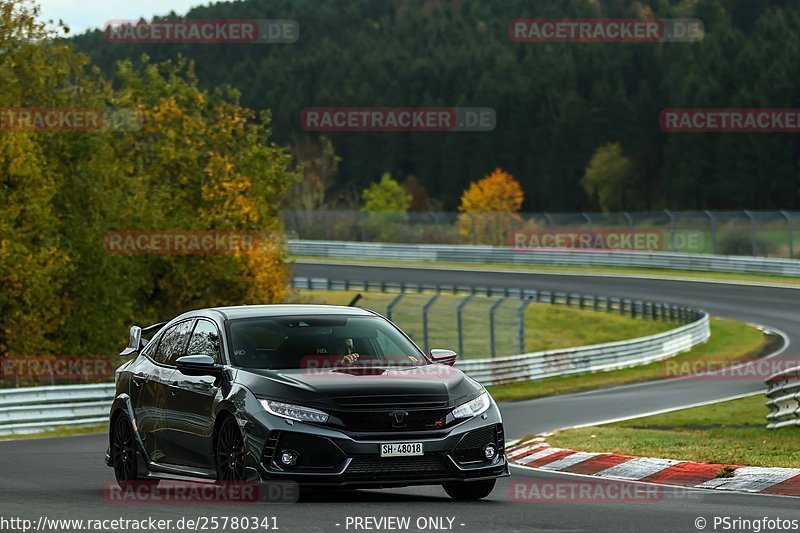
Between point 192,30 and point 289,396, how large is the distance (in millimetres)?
156970

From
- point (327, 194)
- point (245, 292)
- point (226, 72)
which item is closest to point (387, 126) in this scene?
point (327, 194)

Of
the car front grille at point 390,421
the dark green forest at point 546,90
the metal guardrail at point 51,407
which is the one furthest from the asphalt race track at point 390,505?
the dark green forest at point 546,90

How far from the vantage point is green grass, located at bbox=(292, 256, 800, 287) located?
57.6 meters

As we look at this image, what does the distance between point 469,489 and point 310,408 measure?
1.58 meters

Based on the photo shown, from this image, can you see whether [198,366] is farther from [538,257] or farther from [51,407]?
[538,257]

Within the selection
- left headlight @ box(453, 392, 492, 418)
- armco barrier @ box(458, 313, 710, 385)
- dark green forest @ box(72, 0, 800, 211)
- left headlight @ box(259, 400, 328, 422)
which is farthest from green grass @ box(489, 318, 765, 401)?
dark green forest @ box(72, 0, 800, 211)

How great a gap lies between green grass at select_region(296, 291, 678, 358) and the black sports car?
32.4 metres

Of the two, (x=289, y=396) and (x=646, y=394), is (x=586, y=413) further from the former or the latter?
(x=289, y=396)

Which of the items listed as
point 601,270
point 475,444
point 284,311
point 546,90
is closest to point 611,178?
point 546,90

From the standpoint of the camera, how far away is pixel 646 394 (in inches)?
1134

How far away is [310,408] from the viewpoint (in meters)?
9.63

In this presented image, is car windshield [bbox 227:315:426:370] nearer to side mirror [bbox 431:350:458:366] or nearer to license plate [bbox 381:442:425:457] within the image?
side mirror [bbox 431:350:458:366]

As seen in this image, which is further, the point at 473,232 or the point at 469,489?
the point at 473,232

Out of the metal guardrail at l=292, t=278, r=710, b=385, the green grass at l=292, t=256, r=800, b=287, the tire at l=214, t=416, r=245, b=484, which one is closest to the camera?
the tire at l=214, t=416, r=245, b=484
